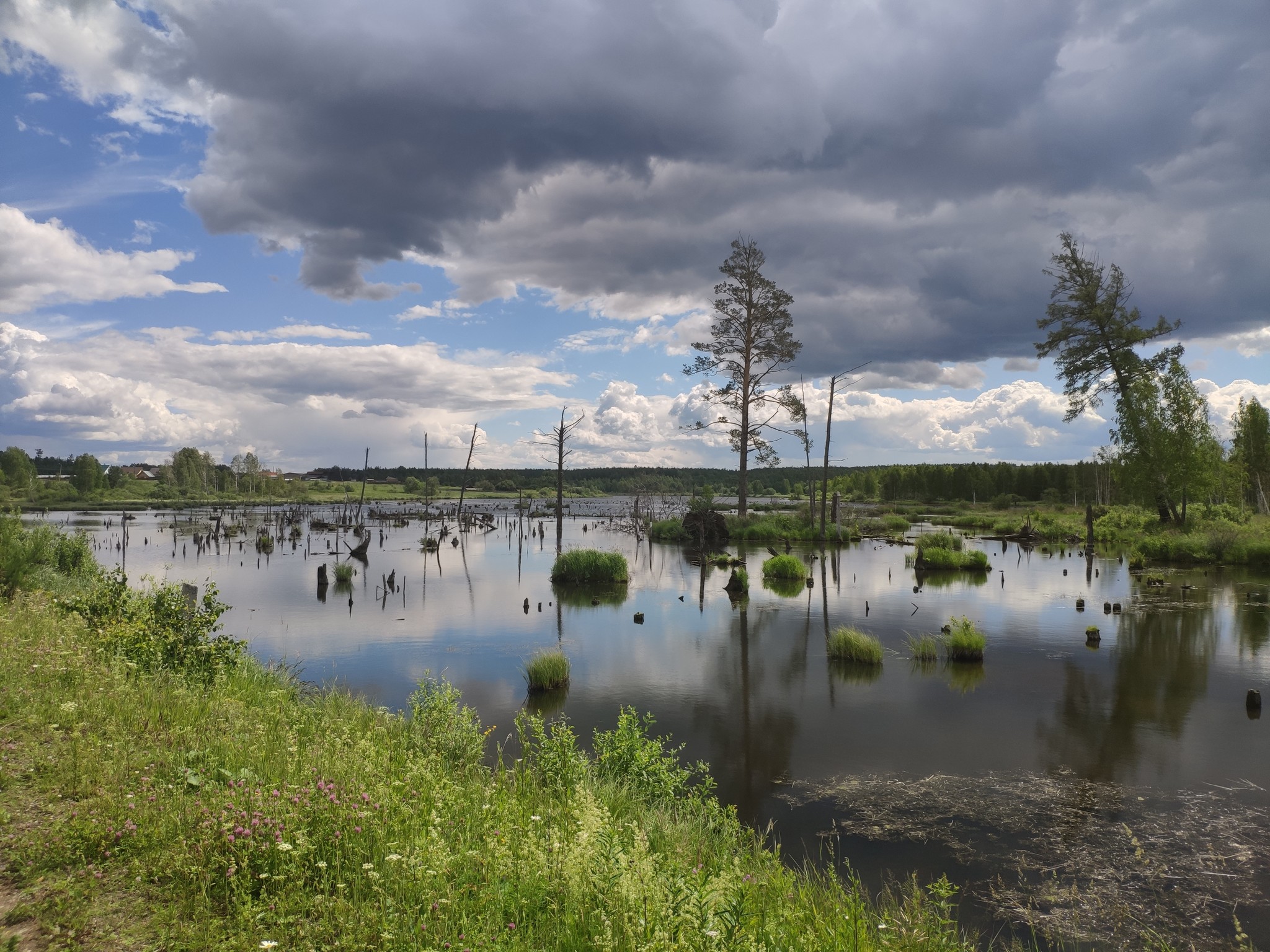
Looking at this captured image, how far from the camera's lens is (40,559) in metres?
16.0

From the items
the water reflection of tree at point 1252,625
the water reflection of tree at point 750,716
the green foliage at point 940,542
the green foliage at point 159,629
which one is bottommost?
the water reflection of tree at point 750,716

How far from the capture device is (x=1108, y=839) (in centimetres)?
746

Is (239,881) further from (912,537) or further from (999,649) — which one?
(912,537)

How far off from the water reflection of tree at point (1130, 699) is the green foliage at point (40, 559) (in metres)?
17.9

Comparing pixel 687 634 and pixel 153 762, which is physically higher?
pixel 153 762

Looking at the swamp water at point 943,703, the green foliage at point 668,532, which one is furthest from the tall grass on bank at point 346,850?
the green foliage at point 668,532

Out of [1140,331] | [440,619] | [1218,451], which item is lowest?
[440,619]

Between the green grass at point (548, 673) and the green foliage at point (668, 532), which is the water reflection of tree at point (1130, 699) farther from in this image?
the green foliage at point (668, 532)

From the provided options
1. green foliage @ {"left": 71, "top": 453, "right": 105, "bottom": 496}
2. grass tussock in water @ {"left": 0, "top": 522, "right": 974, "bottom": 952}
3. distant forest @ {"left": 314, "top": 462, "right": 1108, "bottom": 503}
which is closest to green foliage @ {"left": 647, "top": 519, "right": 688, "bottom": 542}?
distant forest @ {"left": 314, "top": 462, "right": 1108, "bottom": 503}

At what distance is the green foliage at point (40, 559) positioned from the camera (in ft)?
45.4

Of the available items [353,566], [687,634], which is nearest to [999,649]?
[687,634]

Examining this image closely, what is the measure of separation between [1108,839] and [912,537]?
1538 inches

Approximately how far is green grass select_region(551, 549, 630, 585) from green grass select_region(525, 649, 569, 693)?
13301 millimetres

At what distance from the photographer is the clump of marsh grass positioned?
604 inches
